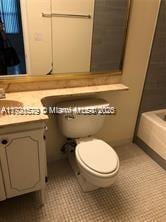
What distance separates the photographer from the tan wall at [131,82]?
5.75 feet

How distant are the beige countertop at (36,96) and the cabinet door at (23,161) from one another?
0.35ft

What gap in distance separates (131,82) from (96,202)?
1.22m

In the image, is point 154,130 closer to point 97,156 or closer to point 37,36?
point 97,156

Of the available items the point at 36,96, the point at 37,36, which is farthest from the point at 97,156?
the point at 37,36

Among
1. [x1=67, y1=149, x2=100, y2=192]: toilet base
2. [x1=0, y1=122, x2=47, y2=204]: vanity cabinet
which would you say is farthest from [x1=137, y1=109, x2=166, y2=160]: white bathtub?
[x1=0, y1=122, x2=47, y2=204]: vanity cabinet

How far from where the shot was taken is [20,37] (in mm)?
1465

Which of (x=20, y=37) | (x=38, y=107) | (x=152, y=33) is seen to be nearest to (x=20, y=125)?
(x=38, y=107)

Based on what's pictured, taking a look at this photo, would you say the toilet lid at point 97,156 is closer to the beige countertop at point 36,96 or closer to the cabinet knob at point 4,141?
the beige countertop at point 36,96

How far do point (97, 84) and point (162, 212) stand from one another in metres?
1.24

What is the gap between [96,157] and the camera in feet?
4.99

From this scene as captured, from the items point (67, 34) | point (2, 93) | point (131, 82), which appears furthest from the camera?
point (131, 82)

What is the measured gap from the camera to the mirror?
1432mm

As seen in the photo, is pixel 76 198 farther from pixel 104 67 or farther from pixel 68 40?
pixel 68 40

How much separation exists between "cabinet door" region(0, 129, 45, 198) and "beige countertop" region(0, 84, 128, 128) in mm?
105
